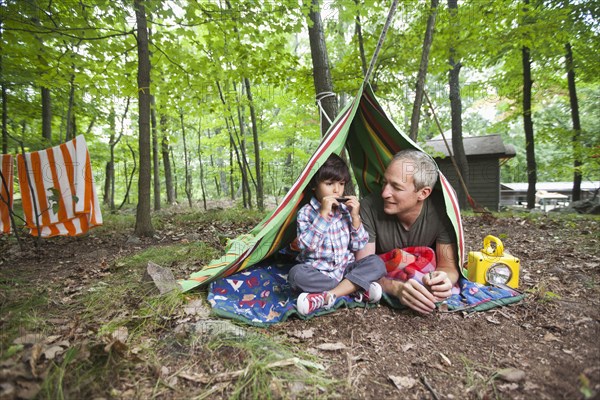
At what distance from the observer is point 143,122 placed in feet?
13.4

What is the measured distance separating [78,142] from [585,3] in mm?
9236

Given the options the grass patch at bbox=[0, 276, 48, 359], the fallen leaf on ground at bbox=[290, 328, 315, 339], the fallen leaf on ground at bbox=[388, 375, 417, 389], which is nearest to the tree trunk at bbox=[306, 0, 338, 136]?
the fallen leaf on ground at bbox=[290, 328, 315, 339]

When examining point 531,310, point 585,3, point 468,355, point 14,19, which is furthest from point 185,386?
point 585,3

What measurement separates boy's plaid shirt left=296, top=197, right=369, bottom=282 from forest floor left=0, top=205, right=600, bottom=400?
0.38 m

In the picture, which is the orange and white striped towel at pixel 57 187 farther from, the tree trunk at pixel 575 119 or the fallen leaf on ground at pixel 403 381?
the tree trunk at pixel 575 119

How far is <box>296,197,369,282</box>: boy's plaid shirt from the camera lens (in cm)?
224

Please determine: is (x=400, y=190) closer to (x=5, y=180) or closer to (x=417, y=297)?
(x=417, y=297)

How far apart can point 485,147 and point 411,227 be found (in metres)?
12.5

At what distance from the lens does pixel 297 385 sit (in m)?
1.34

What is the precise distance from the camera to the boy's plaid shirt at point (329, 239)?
88.4 inches

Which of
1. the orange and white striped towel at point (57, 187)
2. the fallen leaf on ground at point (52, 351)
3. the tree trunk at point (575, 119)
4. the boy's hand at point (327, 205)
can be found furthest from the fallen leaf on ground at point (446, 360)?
the tree trunk at point (575, 119)

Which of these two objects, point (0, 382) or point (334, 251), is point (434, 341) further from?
point (0, 382)

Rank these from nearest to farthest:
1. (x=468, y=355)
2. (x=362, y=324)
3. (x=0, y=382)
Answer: (x=0, y=382), (x=468, y=355), (x=362, y=324)

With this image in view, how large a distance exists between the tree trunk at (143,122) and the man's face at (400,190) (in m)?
3.40
